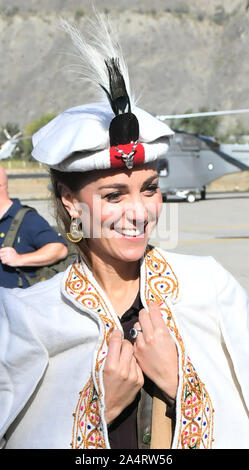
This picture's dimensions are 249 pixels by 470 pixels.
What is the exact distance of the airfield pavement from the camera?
12.7 meters

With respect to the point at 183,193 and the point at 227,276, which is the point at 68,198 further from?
the point at 183,193

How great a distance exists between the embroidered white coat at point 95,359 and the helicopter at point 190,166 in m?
23.3

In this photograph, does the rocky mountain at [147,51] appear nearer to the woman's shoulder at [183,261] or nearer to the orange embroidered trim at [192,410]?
the woman's shoulder at [183,261]

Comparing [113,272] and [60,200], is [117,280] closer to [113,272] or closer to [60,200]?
[113,272]

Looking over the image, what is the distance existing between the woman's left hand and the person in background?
272cm

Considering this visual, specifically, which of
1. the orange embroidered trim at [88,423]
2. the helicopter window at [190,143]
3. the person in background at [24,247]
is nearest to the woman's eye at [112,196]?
the orange embroidered trim at [88,423]

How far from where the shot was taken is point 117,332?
2.06 m

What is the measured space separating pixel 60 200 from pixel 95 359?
614 mm

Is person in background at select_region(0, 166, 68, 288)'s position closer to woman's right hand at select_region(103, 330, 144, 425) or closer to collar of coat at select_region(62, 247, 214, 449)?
collar of coat at select_region(62, 247, 214, 449)

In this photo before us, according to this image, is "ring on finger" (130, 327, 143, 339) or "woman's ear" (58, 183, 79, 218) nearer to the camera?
"ring on finger" (130, 327, 143, 339)

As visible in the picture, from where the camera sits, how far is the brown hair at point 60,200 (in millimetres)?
2213

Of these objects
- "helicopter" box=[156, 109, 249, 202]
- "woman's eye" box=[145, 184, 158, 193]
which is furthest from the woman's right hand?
"helicopter" box=[156, 109, 249, 202]

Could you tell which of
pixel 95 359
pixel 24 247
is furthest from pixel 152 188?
pixel 24 247

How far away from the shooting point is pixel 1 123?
298ft
